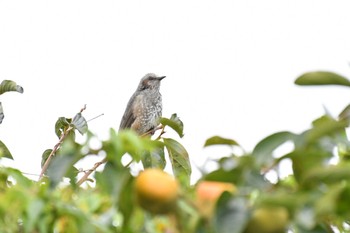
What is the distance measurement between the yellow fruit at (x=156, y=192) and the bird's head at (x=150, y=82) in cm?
881

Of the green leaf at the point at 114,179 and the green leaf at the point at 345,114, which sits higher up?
the green leaf at the point at 345,114

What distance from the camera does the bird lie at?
30.0ft

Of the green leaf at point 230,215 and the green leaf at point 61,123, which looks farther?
the green leaf at point 61,123

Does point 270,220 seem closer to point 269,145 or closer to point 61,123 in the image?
point 269,145

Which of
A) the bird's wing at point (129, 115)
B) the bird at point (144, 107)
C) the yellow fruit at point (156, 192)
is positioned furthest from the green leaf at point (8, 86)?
the bird's wing at point (129, 115)

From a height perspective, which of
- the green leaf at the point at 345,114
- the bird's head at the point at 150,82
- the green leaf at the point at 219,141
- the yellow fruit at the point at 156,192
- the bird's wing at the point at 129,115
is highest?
the green leaf at the point at 345,114

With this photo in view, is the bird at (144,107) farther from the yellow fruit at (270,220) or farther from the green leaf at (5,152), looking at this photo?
the yellow fruit at (270,220)

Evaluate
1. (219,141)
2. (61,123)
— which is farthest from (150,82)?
(219,141)

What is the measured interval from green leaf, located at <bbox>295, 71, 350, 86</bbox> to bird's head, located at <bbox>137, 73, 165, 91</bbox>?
858cm

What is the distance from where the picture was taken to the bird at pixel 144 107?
913cm

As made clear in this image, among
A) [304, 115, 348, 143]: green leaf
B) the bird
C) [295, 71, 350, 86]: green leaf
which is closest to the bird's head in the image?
the bird

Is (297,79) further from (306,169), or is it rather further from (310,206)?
(310,206)

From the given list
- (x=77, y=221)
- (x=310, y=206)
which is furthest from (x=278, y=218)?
(x=77, y=221)

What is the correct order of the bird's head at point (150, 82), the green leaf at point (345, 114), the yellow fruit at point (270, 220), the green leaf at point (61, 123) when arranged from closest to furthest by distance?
the yellow fruit at point (270, 220), the green leaf at point (345, 114), the green leaf at point (61, 123), the bird's head at point (150, 82)
